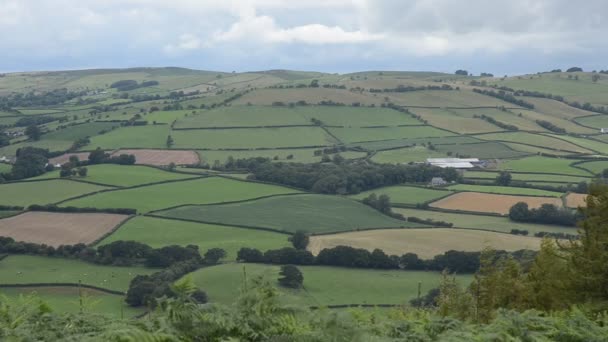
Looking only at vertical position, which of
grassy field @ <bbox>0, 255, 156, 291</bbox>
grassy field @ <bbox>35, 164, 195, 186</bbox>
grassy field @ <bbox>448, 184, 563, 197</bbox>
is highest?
grassy field @ <bbox>35, 164, 195, 186</bbox>

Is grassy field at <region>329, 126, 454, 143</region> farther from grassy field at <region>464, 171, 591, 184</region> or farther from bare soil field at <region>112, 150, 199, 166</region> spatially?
grassy field at <region>464, 171, 591, 184</region>

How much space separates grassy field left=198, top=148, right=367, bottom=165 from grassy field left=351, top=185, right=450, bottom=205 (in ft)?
53.3

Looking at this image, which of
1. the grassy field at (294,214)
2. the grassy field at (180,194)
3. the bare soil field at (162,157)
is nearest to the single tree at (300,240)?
the grassy field at (294,214)

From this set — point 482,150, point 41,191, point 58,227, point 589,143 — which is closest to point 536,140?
point 589,143

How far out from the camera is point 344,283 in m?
36.3

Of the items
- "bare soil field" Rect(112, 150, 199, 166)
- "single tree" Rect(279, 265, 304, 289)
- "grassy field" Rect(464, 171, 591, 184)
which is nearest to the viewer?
"single tree" Rect(279, 265, 304, 289)

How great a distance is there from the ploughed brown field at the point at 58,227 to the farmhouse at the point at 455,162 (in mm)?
41190

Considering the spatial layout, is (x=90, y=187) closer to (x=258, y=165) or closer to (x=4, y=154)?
(x=258, y=165)

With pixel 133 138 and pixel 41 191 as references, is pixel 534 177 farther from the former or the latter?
pixel 133 138

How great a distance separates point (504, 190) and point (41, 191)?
44.4 metres

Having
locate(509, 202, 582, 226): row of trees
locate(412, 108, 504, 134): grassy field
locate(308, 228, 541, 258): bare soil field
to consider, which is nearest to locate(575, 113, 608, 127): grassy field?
locate(412, 108, 504, 134): grassy field

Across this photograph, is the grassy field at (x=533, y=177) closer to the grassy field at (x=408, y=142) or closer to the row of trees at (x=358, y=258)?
the grassy field at (x=408, y=142)

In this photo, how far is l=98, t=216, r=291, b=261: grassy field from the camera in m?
44.5

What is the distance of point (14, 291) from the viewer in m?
34.5
